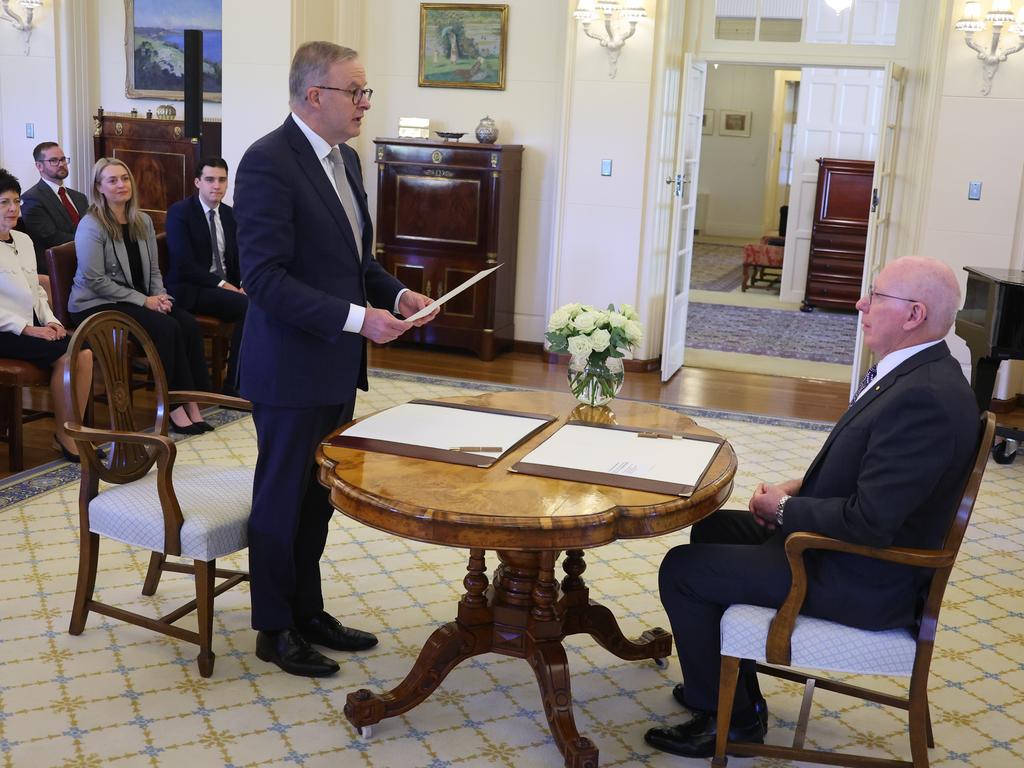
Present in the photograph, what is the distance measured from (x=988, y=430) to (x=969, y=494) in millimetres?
155

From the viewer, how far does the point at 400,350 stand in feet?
27.3

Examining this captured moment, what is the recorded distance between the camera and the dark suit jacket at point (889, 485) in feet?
8.27

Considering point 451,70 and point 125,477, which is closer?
point 125,477

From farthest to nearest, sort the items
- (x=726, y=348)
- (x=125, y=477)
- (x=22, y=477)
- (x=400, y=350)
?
(x=726, y=348) < (x=400, y=350) < (x=22, y=477) < (x=125, y=477)

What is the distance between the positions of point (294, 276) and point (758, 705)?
174cm

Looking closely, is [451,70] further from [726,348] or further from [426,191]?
[726,348]

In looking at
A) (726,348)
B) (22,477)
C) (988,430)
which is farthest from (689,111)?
(988,430)

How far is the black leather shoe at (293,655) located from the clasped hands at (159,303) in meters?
3.04

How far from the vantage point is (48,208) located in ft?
23.1

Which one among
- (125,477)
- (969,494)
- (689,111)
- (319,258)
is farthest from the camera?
(689,111)

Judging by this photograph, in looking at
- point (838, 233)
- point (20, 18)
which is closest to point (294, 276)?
point (20, 18)

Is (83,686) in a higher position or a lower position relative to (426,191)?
lower

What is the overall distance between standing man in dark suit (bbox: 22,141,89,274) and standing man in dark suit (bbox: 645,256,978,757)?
17.7 ft

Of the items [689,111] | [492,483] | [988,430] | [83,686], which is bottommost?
[83,686]
